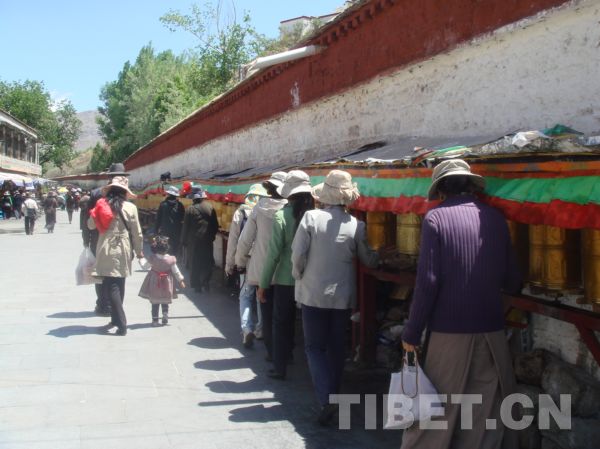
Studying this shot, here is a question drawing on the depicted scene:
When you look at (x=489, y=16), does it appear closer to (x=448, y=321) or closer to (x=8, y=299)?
(x=448, y=321)

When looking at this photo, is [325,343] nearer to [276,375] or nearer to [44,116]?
[276,375]

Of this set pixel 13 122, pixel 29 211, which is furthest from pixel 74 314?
pixel 13 122

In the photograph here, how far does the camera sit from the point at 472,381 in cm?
345

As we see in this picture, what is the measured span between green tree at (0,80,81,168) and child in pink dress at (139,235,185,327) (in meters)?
59.2

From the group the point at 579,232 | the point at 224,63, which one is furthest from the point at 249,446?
the point at 224,63

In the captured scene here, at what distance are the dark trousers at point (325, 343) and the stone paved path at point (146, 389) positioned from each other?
341mm

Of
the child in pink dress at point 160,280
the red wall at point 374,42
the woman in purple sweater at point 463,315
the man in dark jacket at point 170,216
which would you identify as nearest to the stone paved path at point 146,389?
the child in pink dress at point 160,280

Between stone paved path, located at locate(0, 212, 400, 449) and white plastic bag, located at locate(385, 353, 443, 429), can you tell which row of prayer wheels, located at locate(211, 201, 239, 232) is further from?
white plastic bag, located at locate(385, 353, 443, 429)

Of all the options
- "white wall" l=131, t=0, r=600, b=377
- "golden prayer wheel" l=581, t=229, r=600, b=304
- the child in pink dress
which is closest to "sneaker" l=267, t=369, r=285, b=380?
"white wall" l=131, t=0, r=600, b=377

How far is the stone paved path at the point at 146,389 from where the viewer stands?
4.55 meters

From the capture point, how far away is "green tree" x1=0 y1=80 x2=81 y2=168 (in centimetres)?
6625

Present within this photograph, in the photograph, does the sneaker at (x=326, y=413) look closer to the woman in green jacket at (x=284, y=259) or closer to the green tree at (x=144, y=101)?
the woman in green jacket at (x=284, y=259)

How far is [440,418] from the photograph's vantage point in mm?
3492

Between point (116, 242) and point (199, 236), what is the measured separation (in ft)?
10.4
